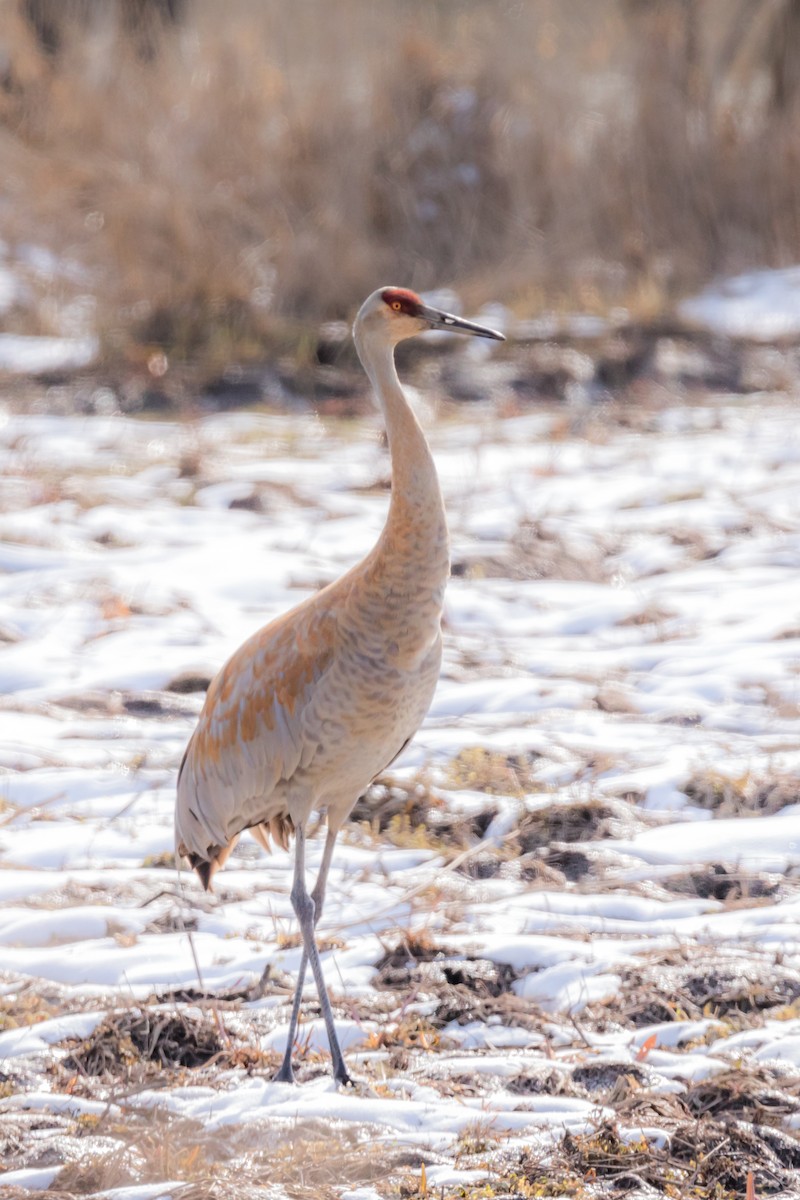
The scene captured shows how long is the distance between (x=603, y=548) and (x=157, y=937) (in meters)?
3.62

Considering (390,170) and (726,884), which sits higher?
(390,170)

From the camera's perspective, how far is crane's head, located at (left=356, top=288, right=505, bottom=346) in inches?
146

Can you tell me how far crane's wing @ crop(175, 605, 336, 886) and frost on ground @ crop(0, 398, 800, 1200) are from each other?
0.34m

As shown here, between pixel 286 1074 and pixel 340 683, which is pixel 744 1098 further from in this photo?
pixel 340 683

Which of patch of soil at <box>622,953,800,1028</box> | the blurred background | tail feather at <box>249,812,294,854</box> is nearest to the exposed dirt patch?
patch of soil at <box>622,953,800,1028</box>

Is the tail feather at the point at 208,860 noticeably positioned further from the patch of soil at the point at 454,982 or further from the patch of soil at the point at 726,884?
the patch of soil at the point at 726,884

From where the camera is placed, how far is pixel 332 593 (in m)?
3.70

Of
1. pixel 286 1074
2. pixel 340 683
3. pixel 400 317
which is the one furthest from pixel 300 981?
pixel 400 317

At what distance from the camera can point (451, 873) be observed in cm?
436

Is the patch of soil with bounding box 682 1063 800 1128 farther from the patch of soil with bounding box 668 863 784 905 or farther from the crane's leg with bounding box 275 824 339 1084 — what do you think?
the patch of soil with bounding box 668 863 784 905

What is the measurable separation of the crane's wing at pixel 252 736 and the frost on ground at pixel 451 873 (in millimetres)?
342

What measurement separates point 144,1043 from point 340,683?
2.98 feet

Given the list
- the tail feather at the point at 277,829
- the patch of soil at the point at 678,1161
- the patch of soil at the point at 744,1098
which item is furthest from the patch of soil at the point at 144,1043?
the patch of soil at the point at 744,1098

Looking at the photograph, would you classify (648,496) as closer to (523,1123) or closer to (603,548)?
(603,548)
